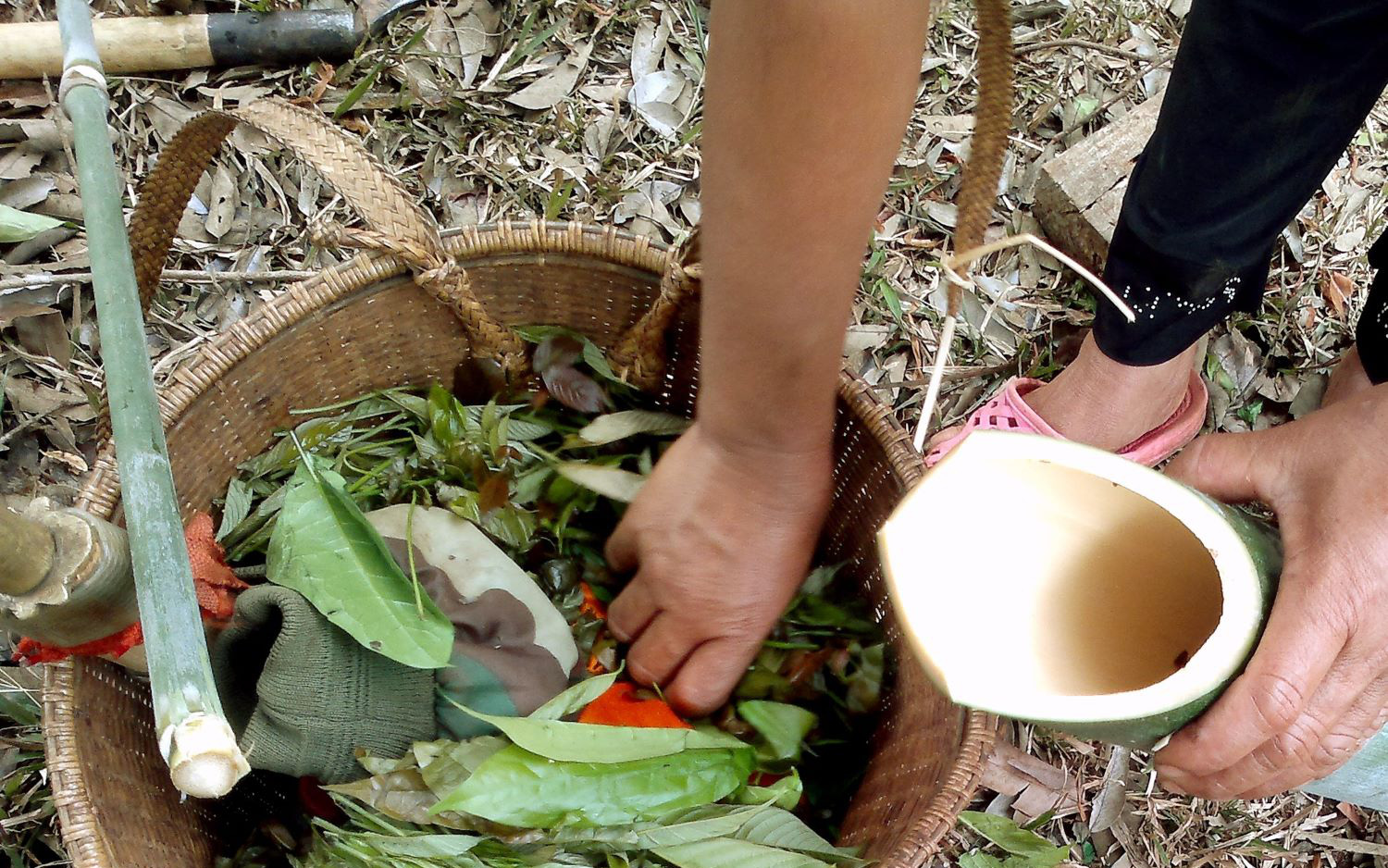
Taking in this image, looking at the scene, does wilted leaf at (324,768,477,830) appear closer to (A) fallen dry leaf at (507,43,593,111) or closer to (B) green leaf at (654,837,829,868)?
(B) green leaf at (654,837,829,868)

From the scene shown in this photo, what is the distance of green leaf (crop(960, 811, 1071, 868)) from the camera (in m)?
0.98

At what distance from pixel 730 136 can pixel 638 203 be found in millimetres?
703

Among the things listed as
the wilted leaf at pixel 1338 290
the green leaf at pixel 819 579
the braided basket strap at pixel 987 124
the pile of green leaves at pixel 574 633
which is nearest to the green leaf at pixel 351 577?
the pile of green leaves at pixel 574 633

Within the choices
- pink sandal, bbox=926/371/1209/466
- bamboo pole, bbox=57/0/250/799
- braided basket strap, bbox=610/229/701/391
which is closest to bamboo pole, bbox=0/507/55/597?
bamboo pole, bbox=57/0/250/799

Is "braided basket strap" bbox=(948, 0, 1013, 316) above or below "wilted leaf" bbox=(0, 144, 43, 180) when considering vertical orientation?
above

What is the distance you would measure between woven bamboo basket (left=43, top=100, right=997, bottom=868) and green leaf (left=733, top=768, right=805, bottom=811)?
61mm

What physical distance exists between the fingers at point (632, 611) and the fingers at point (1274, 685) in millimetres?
419

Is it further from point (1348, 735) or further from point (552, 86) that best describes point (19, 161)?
point (1348, 735)

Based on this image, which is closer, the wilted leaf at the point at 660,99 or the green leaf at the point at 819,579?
the green leaf at the point at 819,579

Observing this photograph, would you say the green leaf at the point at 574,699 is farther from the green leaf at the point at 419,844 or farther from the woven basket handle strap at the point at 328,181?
the woven basket handle strap at the point at 328,181

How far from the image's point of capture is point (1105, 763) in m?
1.08

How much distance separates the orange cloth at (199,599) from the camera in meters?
0.71

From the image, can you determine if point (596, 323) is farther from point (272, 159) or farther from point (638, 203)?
point (272, 159)

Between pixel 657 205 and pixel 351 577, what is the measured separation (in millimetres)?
685
